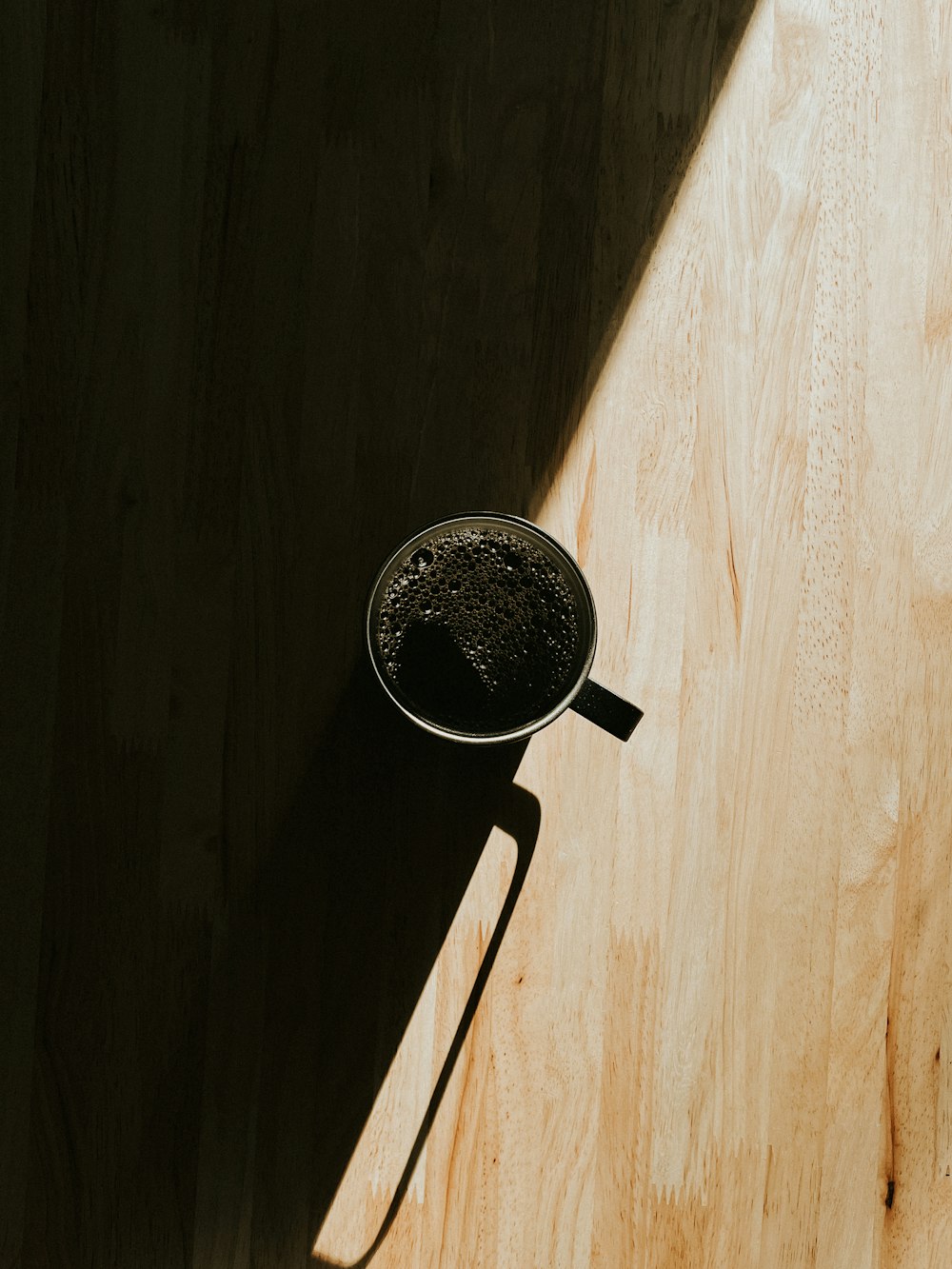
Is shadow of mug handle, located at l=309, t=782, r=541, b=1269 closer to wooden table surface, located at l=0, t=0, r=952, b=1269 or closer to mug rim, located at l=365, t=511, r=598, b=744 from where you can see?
wooden table surface, located at l=0, t=0, r=952, b=1269

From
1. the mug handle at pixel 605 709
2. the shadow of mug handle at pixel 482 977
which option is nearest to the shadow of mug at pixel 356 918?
the shadow of mug handle at pixel 482 977

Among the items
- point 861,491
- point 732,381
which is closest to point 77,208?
point 732,381

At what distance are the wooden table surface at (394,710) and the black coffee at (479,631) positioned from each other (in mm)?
90

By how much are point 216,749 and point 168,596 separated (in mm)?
133

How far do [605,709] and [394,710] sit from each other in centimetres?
20

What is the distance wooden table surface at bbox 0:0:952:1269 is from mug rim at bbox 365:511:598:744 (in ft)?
0.33

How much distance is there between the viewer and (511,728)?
75cm

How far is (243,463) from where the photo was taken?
2.73 feet

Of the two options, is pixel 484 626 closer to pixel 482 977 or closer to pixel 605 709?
pixel 605 709

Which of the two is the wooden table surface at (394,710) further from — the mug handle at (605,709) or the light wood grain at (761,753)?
the mug handle at (605,709)

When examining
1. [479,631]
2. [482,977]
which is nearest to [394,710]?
[479,631]

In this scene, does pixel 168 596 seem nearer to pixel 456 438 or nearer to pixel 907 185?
pixel 456 438

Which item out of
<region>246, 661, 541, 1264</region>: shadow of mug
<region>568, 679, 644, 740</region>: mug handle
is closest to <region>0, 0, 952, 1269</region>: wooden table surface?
<region>246, 661, 541, 1264</region>: shadow of mug

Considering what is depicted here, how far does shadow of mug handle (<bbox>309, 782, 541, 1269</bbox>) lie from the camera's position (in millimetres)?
829
